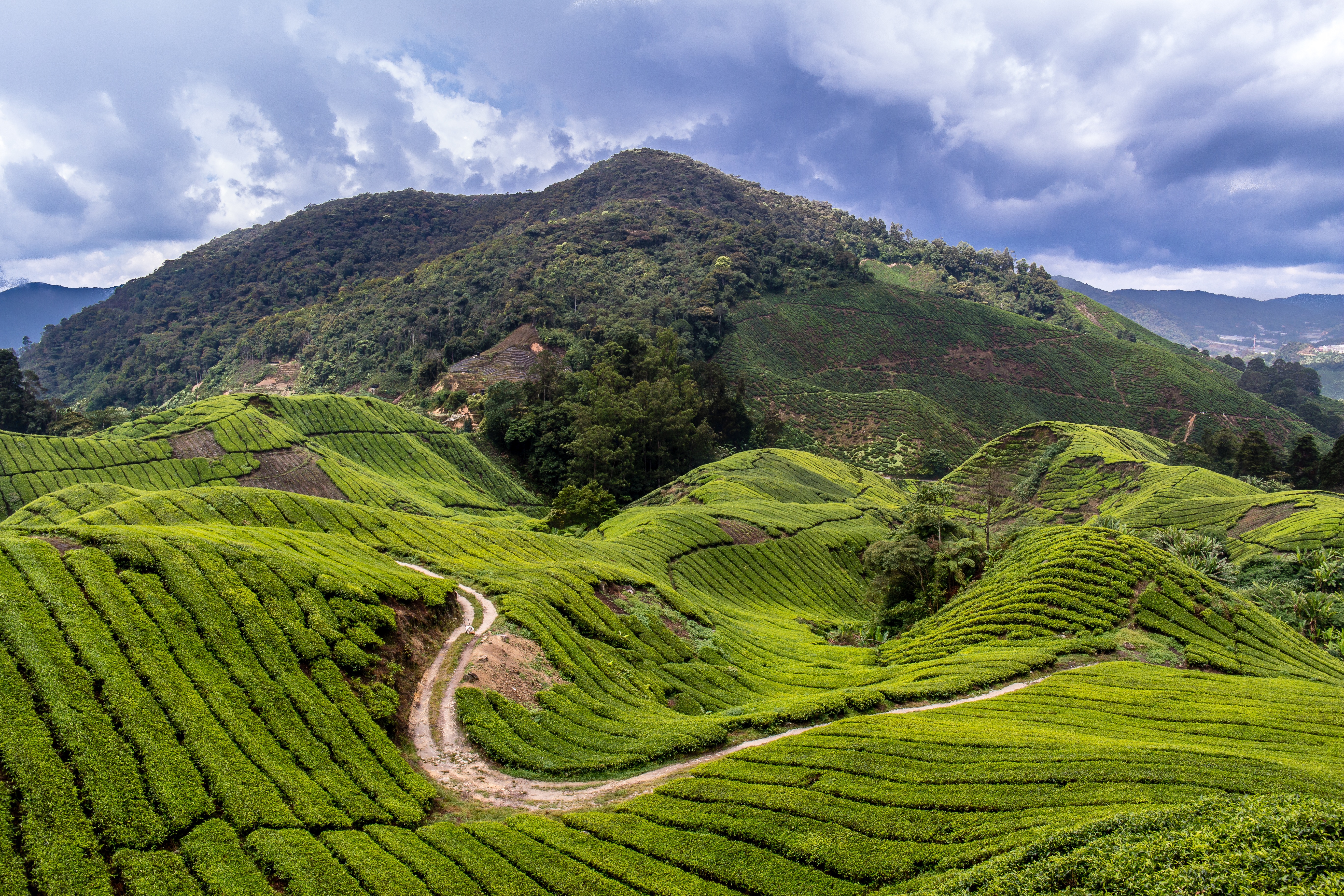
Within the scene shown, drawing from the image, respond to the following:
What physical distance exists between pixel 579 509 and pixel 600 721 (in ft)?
131

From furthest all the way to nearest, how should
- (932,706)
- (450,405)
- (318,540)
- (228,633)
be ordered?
(450,405) → (318,540) → (932,706) → (228,633)

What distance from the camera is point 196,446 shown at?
181 feet

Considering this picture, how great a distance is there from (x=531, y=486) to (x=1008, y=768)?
2995 inches

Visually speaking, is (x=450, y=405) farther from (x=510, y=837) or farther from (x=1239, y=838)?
(x=1239, y=838)

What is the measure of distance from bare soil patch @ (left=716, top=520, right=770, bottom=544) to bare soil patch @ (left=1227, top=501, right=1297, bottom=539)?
43.4 m

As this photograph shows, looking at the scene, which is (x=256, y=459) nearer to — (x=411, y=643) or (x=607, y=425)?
(x=607, y=425)

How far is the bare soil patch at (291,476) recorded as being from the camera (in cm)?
5266

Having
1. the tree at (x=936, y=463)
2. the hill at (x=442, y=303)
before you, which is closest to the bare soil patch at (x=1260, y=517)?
the tree at (x=936, y=463)

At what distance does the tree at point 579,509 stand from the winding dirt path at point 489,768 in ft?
127

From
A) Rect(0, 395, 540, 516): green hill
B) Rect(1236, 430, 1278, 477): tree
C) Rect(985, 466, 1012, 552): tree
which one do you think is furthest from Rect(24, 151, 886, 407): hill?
Rect(1236, 430, 1278, 477): tree

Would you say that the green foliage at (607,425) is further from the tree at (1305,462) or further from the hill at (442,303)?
the tree at (1305,462)

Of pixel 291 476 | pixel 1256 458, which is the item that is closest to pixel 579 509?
pixel 291 476

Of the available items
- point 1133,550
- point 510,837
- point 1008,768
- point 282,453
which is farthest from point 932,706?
point 282,453

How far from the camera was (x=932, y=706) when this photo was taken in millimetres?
20219
